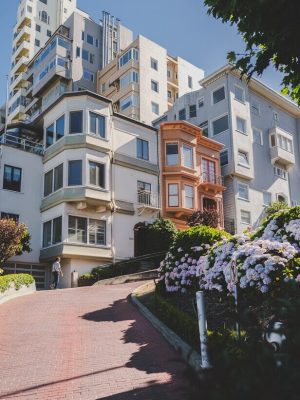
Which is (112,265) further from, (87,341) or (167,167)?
(87,341)

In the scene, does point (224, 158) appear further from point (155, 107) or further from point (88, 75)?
point (88, 75)

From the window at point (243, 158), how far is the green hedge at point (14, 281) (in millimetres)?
23217

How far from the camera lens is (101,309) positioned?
1559cm

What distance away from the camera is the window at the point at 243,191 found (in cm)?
3919

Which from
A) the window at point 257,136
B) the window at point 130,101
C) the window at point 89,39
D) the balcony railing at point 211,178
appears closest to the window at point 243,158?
the window at point 257,136

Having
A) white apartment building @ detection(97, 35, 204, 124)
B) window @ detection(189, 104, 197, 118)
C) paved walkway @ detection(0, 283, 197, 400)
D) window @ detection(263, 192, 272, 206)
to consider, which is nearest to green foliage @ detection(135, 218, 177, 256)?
window @ detection(263, 192, 272, 206)

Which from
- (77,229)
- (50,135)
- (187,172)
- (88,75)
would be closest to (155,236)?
(77,229)

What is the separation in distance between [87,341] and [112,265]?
1730 centimetres

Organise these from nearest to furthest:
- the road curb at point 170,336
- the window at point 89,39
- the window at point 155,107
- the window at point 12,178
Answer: the road curb at point 170,336 → the window at point 12,178 → the window at point 155,107 → the window at point 89,39

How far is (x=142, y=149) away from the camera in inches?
1359

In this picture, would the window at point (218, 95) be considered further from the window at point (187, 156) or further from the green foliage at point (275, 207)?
the green foliage at point (275, 207)

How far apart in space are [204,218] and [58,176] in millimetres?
10943

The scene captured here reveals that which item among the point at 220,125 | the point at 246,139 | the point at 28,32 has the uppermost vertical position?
the point at 28,32

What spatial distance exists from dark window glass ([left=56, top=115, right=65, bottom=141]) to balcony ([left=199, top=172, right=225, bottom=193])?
1194cm
